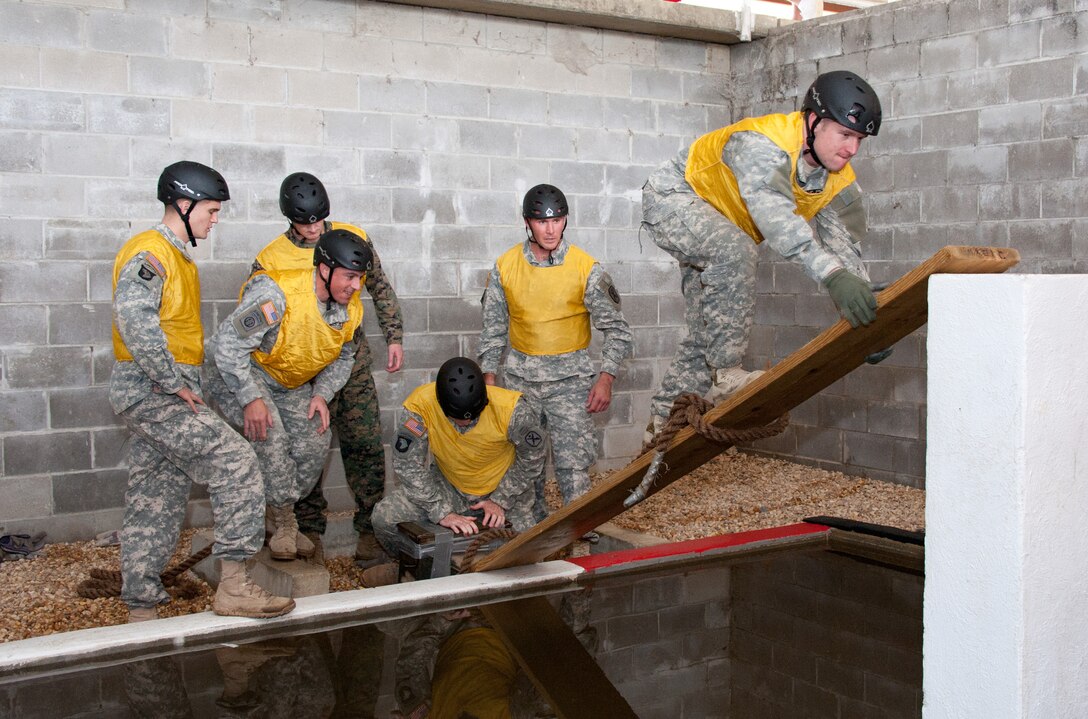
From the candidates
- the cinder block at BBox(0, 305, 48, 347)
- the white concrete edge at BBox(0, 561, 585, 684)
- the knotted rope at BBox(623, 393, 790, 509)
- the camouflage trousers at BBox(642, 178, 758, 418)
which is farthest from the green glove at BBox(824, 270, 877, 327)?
the cinder block at BBox(0, 305, 48, 347)

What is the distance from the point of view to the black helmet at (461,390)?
497 cm

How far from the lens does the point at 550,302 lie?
224 inches

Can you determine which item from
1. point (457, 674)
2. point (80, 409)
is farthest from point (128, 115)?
point (457, 674)

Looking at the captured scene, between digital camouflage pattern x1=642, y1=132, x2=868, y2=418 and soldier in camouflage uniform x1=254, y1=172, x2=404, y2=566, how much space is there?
1677 millimetres

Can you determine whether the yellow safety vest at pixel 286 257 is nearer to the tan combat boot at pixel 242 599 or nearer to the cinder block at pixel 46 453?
the cinder block at pixel 46 453

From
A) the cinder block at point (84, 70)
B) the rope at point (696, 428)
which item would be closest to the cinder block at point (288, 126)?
the cinder block at point (84, 70)

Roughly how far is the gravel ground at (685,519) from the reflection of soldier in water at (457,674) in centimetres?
150

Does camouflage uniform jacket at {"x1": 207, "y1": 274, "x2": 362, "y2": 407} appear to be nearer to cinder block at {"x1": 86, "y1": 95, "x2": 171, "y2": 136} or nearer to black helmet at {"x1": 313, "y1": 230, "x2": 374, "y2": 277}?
black helmet at {"x1": 313, "y1": 230, "x2": 374, "y2": 277}

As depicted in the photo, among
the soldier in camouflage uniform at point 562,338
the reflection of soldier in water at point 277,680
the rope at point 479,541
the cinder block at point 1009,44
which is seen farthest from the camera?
the cinder block at point 1009,44

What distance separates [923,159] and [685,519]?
8.58ft

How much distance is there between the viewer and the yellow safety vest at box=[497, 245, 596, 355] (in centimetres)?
569

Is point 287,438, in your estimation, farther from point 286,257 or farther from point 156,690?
point 156,690

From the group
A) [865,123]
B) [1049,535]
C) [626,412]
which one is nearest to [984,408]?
[1049,535]

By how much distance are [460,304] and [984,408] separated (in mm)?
4742
